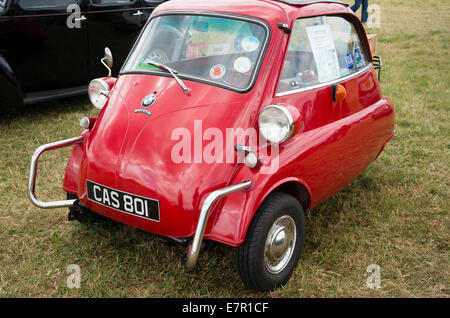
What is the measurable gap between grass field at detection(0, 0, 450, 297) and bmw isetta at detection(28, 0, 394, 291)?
1.04ft

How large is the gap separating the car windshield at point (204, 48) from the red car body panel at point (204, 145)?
0.24 feet

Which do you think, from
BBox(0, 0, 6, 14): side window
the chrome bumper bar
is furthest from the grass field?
BBox(0, 0, 6, 14): side window

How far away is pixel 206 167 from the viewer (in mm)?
2586

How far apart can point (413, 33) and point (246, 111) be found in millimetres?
9806

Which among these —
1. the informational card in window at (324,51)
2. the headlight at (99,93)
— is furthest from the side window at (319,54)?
the headlight at (99,93)

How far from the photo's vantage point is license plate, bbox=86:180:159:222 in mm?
2562

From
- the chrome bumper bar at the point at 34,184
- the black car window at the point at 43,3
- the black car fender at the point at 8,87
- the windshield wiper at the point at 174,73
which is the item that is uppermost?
the windshield wiper at the point at 174,73

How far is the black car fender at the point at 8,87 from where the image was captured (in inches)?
196

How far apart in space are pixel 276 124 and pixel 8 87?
3653 mm

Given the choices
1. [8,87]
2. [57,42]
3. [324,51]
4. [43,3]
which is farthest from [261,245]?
[43,3]

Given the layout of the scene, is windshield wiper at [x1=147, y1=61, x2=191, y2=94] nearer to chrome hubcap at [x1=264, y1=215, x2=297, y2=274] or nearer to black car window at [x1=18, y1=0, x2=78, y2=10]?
chrome hubcap at [x1=264, y1=215, x2=297, y2=274]

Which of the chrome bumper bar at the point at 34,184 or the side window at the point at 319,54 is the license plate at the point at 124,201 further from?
the side window at the point at 319,54

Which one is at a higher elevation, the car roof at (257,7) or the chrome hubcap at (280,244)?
the car roof at (257,7)

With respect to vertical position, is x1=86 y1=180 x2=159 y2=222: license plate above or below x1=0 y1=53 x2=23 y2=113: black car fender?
above
